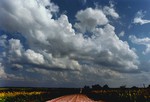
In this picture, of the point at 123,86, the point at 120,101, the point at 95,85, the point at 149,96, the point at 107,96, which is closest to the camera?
the point at 149,96

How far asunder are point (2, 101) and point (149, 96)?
53.4 feet

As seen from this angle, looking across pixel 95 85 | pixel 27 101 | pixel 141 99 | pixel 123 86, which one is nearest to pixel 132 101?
Result: pixel 141 99

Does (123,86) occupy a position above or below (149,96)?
above

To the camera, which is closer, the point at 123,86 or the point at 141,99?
the point at 141,99

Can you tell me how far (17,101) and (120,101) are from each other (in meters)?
13.5

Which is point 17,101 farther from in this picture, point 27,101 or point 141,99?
point 141,99

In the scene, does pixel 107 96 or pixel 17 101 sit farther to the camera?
pixel 107 96

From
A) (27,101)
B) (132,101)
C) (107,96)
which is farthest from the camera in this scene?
(107,96)

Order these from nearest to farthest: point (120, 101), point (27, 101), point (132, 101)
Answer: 1. point (132, 101)
2. point (27, 101)
3. point (120, 101)

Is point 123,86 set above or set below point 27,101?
above

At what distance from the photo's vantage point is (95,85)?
12862cm

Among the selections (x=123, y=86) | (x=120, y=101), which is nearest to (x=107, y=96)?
(x=120, y=101)

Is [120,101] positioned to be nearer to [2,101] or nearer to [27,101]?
[27,101]

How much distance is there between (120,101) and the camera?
38281mm
